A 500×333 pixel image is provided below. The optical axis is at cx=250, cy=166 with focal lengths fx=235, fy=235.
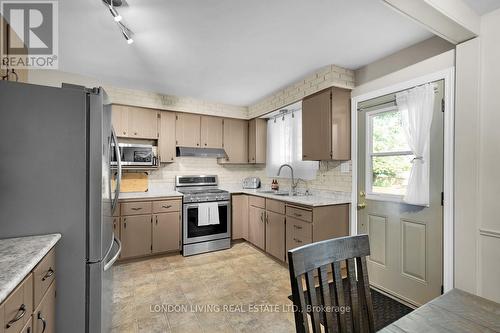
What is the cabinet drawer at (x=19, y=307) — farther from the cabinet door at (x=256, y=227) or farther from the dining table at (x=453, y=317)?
the cabinet door at (x=256, y=227)

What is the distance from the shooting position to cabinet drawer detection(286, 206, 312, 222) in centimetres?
271

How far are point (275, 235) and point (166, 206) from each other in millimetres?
1640

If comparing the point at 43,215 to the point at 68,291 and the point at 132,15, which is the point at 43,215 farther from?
the point at 132,15

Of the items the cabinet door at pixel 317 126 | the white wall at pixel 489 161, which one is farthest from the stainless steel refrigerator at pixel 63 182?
the white wall at pixel 489 161

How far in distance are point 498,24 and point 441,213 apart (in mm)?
1491

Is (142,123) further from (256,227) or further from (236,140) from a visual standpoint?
(256,227)

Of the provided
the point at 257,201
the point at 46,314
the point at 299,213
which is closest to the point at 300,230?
the point at 299,213

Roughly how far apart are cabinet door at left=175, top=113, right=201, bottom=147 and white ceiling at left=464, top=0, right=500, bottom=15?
11.6 feet

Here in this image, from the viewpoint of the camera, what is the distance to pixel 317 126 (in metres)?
2.97

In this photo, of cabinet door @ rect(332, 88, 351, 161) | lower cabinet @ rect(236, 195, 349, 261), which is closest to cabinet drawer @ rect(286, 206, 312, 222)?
lower cabinet @ rect(236, 195, 349, 261)

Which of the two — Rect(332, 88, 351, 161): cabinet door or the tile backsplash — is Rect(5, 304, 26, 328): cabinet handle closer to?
Rect(332, 88, 351, 161): cabinet door

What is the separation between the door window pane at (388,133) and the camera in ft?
7.78

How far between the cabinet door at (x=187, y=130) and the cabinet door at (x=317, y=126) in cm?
192

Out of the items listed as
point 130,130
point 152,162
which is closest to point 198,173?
point 152,162
